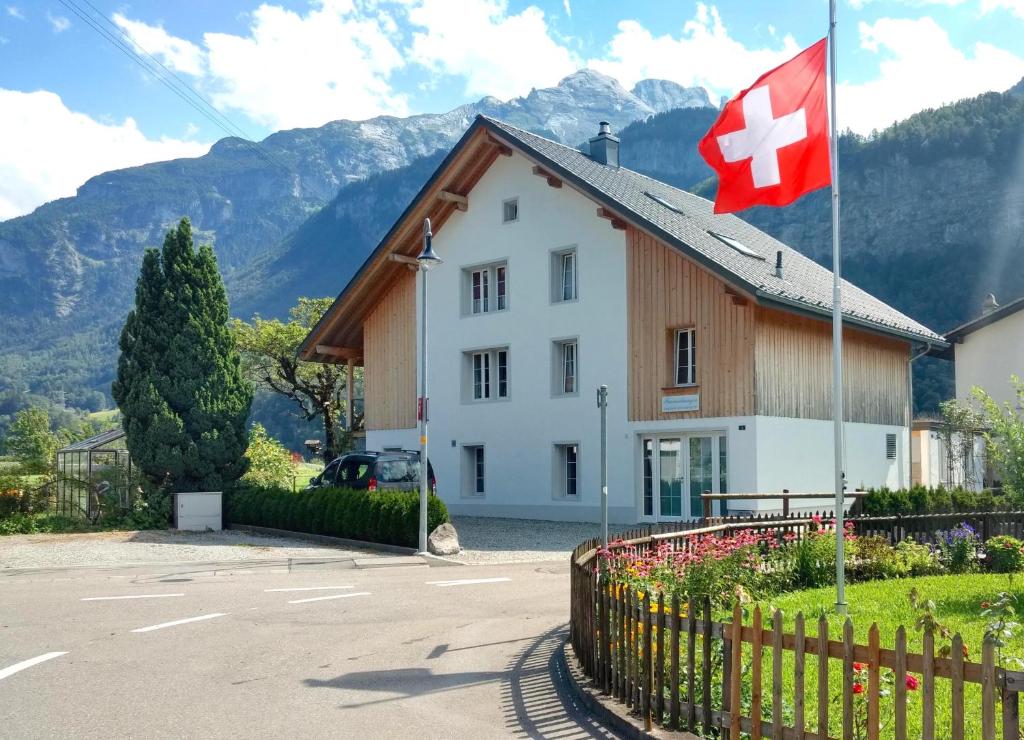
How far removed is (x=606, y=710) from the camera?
6.91 metres

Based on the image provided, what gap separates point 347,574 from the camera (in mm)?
15922

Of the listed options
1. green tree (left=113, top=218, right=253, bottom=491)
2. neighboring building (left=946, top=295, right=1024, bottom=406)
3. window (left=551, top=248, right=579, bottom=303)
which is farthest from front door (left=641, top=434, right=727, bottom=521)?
neighboring building (left=946, top=295, right=1024, bottom=406)

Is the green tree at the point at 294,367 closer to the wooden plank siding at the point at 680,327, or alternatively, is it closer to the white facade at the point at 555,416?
the white facade at the point at 555,416

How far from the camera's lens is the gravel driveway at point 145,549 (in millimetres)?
17984

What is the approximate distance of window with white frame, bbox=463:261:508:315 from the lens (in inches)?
1148

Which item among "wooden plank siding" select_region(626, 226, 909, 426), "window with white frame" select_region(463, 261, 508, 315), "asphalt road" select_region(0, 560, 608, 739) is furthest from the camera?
"window with white frame" select_region(463, 261, 508, 315)

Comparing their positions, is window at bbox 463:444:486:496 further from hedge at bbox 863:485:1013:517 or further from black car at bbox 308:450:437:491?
hedge at bbox 863:485:1013:517

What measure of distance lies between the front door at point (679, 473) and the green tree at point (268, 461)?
1017 cm

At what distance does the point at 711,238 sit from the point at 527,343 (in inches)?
221

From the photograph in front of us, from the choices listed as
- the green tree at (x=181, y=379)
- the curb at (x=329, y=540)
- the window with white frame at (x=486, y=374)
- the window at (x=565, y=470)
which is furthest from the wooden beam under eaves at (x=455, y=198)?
the curb at (x=329, y=540)

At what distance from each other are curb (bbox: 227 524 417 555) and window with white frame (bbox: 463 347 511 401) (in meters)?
8.09

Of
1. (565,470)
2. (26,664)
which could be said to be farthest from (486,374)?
(26,664)

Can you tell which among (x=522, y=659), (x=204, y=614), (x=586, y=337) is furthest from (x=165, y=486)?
(x=522, y=659)

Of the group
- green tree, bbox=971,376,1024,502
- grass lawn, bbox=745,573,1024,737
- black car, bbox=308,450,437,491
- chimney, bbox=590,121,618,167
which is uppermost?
chimney, bbox=590,121,618,167
